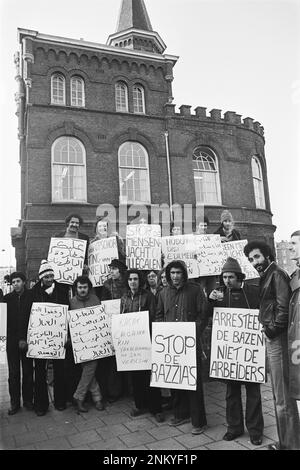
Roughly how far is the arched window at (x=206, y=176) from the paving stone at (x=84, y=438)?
1374 centimetres

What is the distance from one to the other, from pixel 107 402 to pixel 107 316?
137 centimetres

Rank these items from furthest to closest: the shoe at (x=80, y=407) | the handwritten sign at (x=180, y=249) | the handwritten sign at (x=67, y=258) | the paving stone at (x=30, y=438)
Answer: the handwritten sign at (x=180, y=249), the handwritten sign at (x=67, y=258), the shoe at (x=80, y=407), the paving stone at (x=30, y=438)

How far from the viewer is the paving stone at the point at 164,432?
173 inches

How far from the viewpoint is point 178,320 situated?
4.75m

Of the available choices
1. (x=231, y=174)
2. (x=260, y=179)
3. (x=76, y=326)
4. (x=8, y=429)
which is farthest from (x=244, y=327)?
(x=260, y=179)

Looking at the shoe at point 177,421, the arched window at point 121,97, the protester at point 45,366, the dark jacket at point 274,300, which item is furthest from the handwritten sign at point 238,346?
the arched window at point 121,97

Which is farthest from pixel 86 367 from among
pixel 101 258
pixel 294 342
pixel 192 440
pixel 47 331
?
pixel 294 342

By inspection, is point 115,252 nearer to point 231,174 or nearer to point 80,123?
point 80,123

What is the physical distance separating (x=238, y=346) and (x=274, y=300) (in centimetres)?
86

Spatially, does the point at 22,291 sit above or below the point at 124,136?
below

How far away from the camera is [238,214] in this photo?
1798cm

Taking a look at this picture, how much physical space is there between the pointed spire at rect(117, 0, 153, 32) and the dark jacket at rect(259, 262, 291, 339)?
22809 millimetres

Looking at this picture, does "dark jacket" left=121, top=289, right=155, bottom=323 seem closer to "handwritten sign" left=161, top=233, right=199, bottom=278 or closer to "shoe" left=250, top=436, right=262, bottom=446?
"handwritten sign" left=161, top=233, right=199, bottom=278

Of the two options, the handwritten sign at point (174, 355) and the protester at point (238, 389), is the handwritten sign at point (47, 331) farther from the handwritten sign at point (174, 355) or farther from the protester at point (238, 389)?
the protester at point (238, 389)
